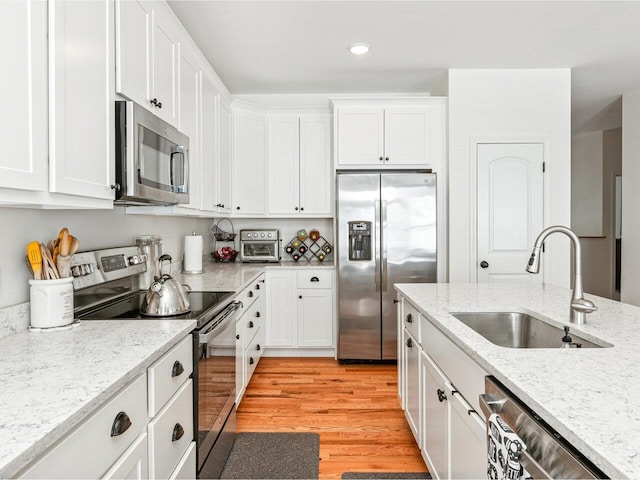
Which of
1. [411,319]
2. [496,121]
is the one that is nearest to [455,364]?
[411,319]

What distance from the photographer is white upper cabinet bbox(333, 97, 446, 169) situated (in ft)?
12.3

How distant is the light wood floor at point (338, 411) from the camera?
2.22 meters

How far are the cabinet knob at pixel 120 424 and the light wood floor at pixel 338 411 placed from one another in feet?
4.34

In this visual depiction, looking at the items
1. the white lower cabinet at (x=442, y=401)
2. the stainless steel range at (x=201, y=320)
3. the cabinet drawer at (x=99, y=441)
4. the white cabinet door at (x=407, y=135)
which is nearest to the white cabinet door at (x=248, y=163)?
the white cabinet door at (x=407, y=135)

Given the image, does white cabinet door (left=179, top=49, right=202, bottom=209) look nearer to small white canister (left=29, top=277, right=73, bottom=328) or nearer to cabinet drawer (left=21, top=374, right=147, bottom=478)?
small white canister (left=29, top=277, right=73, bottom=328)

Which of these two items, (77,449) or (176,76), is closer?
(77,449)

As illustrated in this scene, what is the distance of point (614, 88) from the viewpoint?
4207mm

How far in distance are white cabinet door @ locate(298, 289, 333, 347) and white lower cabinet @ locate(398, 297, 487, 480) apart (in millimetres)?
1485

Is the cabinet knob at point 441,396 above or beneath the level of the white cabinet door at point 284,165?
beneath

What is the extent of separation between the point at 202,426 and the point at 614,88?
489 cm

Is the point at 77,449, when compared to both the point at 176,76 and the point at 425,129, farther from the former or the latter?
the point at 425,129

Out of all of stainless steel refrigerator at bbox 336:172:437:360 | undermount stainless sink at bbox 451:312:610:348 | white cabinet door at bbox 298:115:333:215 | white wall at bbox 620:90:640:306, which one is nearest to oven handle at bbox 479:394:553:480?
undermount stainless sink at bbox 451:312:610:348

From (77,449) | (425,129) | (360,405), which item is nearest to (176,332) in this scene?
(77,449)

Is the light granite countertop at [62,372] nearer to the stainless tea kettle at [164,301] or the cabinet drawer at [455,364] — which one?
the stainless tea kettle at [164,301]
